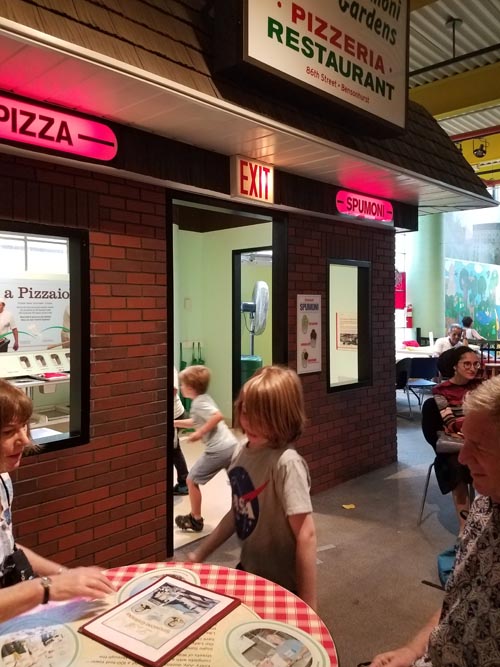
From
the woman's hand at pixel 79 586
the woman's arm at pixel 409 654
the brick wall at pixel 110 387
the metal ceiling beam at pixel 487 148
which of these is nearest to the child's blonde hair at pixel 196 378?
the brick wall at pixel 110 387

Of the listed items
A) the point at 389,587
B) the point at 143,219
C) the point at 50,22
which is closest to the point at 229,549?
the point at 389,587

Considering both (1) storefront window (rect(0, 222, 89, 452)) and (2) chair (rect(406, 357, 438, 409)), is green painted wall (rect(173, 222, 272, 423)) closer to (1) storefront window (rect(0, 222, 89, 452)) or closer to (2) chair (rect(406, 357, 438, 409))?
(2) chair (rect(406, 357, 438, 409))

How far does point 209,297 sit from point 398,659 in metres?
6.65

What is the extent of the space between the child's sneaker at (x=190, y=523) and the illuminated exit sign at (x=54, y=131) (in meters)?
2.80

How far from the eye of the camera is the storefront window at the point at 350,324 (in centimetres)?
582

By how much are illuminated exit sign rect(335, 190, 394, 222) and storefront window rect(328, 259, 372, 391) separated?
0.67 m

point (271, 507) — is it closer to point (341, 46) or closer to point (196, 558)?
point (196, 558)

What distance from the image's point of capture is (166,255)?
3.69 meters

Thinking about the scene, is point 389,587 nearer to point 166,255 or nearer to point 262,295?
point 166,255

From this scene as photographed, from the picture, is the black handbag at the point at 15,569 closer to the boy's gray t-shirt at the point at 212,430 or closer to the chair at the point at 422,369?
the boy's gray t-shirt at the point at 212,430

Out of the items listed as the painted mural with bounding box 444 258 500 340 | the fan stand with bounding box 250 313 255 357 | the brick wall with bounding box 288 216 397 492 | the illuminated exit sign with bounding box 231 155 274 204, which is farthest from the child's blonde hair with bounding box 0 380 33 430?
the painted mural with bounding box 444 258 500 340

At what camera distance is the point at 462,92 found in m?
5.91

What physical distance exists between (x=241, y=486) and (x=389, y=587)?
6.55ft

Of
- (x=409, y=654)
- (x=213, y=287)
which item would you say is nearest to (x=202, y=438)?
(x=409, y=654)
